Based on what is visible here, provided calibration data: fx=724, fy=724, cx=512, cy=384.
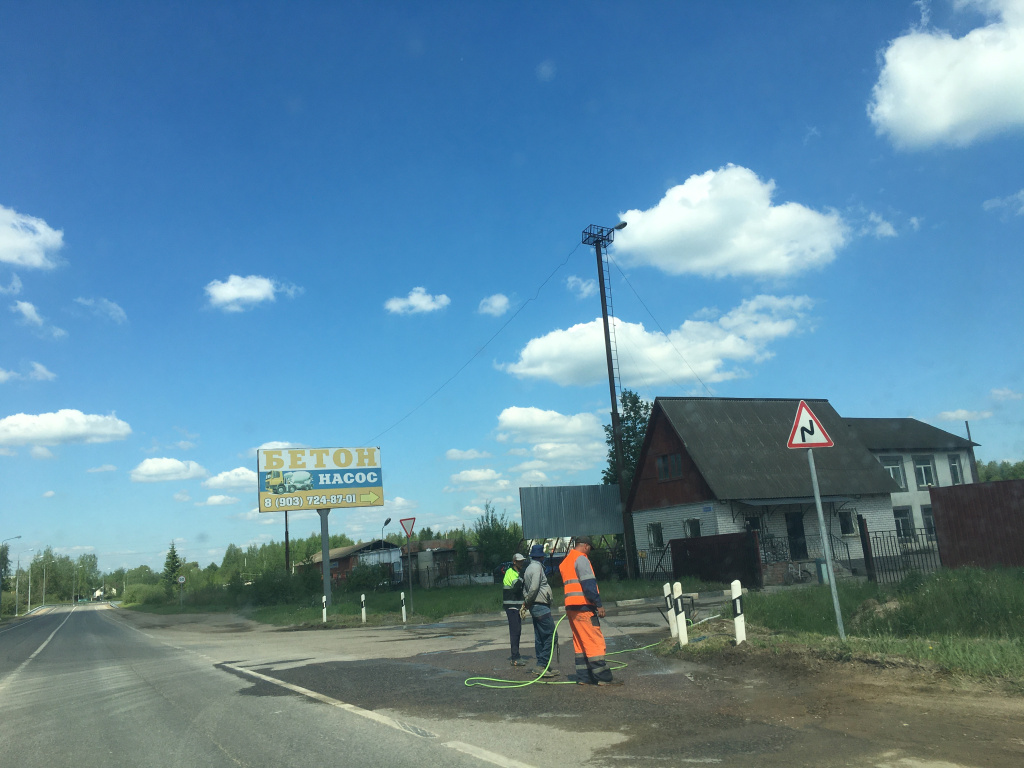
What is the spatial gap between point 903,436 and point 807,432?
36.6m

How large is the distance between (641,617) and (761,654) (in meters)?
9.47

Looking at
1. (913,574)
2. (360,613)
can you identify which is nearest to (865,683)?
(913,574)

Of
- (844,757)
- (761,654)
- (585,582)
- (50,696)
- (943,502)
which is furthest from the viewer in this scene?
(943,502)

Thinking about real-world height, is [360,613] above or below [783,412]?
below

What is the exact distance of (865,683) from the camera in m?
7.78

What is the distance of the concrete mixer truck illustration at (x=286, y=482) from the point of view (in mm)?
33625

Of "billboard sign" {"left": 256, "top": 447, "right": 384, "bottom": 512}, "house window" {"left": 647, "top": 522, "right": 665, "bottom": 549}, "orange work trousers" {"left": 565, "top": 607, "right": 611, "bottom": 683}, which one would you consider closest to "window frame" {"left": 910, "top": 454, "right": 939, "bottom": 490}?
"house window" {"left": 647, "top": 522, "right": 665, "bottom": 549}

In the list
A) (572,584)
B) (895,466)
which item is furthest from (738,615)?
(895,466)

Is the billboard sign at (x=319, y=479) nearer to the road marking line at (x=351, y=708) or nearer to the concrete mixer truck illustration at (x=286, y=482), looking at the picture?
the concrete mixer truck illustration at (x=286, y=482)

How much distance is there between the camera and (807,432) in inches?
399

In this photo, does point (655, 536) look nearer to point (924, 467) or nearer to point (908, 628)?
point (924, 467)

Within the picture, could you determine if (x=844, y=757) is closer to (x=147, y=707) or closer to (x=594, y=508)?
(x=147, y=707)

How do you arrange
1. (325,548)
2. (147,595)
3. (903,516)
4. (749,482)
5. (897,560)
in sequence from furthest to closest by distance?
1. (147,595)
2. (903,516)
3. (325,548)
4. (749,482)
5. (897,560)

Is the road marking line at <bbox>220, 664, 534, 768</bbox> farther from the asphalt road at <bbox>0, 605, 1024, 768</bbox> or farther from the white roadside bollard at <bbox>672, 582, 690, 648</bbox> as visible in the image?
the white roadside bollard at <bbox>672, 582, 690, 648</bbox>
